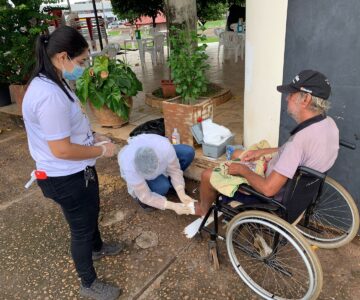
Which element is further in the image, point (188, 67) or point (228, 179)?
point (188, 67)

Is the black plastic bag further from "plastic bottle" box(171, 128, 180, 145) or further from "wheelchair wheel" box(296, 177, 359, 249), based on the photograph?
"wheelchair wheel" box(296, 177, 359, 249)

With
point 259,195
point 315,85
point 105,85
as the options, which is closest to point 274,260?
point 259,195

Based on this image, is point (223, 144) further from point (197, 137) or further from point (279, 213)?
point (279, 213)

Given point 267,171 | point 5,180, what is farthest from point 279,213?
point 5,180

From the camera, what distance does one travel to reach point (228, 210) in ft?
6.89

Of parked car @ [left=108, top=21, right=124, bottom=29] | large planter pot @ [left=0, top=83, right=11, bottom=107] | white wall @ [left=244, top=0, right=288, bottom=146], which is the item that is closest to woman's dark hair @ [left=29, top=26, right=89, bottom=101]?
white wall @ [left=244, top=0, right=288, bottom=146]

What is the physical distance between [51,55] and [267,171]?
4.76 feet

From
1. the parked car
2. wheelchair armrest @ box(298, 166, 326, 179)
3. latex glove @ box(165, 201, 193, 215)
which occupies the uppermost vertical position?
wheelchair armrest @ box(298, 166, 326, 179)

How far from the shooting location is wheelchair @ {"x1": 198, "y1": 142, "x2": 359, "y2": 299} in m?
1.75

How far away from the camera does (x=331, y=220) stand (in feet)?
8.40

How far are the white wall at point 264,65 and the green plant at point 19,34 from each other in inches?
156

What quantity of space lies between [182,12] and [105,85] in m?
1.83

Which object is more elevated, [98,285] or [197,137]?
[197,137]

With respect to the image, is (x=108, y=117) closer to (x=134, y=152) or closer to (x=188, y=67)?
(x=188, y=67)
